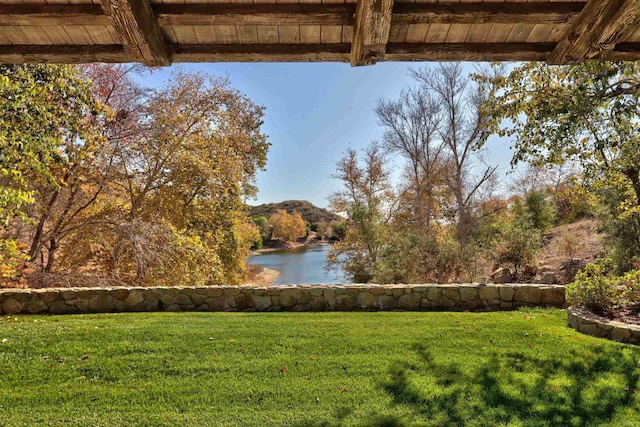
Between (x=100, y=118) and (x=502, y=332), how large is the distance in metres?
9.58

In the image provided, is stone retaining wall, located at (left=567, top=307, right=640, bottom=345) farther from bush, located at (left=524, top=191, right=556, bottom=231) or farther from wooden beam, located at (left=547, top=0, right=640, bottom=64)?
bush, located at (left=524, top=191, right=556, bottom=231)

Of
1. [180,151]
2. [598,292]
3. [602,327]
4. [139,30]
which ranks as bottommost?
[602,327]

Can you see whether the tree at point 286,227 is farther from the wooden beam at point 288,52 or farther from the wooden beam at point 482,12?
the wooden beam at point 482,12

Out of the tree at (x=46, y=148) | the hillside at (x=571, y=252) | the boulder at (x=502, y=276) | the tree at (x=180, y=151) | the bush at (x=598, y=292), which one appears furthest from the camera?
the boulder at (x=502, y=276)

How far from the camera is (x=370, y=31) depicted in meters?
1.76

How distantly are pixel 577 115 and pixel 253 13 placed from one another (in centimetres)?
446

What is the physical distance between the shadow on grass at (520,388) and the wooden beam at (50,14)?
3.28m

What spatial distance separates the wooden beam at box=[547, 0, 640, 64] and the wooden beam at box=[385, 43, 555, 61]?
4.1 inches

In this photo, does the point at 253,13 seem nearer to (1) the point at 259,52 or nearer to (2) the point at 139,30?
(1) the point at 259,52

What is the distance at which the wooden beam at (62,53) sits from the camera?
1.94 meters

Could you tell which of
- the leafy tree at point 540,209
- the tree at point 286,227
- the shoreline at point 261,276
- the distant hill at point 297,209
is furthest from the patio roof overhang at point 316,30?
the distant hill at point 297,209

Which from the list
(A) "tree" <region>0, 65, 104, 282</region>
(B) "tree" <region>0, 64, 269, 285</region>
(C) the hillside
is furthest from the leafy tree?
(A) "tree" <region>0, 65, 104, 282</region>

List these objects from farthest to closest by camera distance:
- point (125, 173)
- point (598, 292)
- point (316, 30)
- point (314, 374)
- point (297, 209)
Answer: point (297, 209) < point (125, 173) < point (598, 292) < point (314, 374) < point (316, 30)

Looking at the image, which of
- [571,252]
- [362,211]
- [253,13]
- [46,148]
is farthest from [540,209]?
[46,148]
